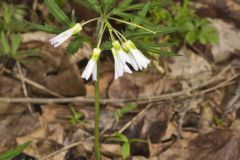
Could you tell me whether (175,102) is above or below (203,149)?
above

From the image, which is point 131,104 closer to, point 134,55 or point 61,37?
point 134,55

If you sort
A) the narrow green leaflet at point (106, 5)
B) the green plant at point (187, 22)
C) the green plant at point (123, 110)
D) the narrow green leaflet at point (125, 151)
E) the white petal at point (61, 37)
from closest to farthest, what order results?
1. the white petal at point (61, 37)
2. the narrow green leaflet at point (106, 5)
3. the narrow green leaflet at point (125, 151)
4. the green plant at point (123, 110)
5. the green plant at point (187, 22)

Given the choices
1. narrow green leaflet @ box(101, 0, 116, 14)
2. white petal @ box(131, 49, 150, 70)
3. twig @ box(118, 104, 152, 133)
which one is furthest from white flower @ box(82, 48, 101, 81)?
twig @ box(118, 104, 152, 133)

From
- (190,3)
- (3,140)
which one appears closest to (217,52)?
(190,3)

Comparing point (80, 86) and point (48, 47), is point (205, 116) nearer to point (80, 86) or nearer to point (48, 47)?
point (80, 86)

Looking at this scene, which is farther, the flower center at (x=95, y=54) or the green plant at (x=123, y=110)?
the green plant at (x=123, y=110)

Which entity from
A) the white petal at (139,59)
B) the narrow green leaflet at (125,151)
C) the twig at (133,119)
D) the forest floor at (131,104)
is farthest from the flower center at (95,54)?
the twig at (133,119)

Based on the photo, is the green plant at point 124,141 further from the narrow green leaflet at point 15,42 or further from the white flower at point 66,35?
the white flower at point 66,35

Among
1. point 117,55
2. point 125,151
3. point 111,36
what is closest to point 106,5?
point 111,36
